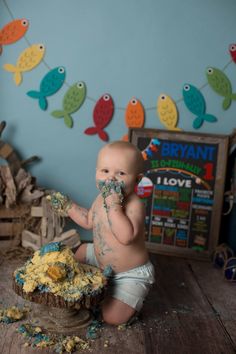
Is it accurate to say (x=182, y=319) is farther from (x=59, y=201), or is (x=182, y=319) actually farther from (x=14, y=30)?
(x=14, y=30)

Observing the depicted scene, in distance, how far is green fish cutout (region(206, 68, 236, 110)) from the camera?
1.80 meters

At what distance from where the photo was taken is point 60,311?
1142mm

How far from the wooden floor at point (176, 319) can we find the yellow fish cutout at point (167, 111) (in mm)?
610

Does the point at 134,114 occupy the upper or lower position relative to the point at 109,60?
lower

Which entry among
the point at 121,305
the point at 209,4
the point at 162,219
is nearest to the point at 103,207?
the point at 121,305

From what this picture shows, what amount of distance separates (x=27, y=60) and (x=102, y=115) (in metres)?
0.40

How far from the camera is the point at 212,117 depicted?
1838mm

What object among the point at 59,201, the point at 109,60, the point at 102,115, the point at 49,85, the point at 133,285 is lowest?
the point at 133,285

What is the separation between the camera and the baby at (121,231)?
1158 mm

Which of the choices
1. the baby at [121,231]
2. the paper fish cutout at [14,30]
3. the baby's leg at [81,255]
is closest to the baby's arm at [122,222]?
the baby at [121,231]

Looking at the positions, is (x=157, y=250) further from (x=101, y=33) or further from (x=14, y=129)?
(x=101, y=33)

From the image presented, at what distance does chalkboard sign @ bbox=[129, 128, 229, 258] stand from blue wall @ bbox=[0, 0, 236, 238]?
3.5 inches

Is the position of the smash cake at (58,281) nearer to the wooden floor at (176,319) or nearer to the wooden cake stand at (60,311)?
the wooden cake stand at (60,311)

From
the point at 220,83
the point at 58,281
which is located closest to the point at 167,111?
the point at 220,83
